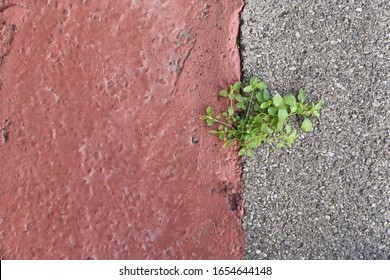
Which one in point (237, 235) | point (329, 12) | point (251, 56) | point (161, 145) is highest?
point (329, 12)

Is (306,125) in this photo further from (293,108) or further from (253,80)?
(253,80)

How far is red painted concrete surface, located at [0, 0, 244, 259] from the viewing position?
1.86 metres

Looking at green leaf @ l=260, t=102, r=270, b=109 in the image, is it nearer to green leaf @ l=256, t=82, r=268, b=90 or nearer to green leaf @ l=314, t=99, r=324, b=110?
green leaf @ l=256, t=82, r=268, b=90

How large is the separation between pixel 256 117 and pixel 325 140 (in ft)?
1.01

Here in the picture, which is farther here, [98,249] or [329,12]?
[329,12]

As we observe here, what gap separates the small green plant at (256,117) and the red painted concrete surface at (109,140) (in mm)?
64

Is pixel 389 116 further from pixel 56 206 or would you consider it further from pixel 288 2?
pixel 56 206

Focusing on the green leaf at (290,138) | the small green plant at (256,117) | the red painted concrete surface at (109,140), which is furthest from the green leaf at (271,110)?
the red painted concrete surface at (109,140)

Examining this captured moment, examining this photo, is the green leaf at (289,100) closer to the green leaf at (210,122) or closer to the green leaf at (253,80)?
the green leaf at (253,80)

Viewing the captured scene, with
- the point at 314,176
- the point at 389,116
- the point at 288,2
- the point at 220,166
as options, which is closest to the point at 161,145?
the point at 220,166

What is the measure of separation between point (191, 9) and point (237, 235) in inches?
36.3

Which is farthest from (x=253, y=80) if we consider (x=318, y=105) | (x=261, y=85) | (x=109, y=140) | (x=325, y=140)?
(x=109, y=140)

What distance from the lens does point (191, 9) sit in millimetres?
1943

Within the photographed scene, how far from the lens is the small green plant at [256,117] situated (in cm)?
185
